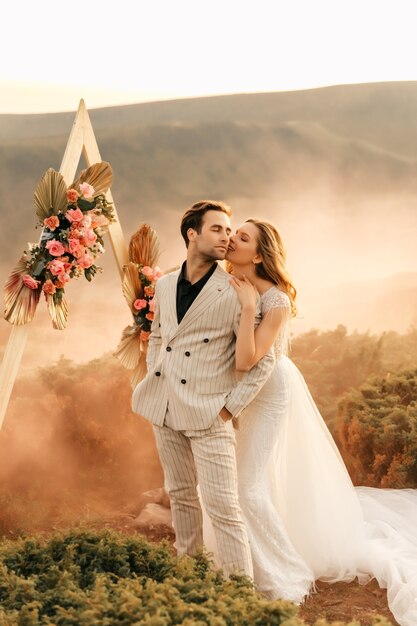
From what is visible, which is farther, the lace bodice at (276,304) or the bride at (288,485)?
the bride at (288,485)

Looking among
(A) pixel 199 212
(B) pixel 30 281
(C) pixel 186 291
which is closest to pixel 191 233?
(A) pixel 199 212

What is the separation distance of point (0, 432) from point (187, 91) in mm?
3216

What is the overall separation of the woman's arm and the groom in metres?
0.05

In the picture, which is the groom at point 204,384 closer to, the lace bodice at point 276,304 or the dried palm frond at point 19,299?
the lace bodice at point 276,304

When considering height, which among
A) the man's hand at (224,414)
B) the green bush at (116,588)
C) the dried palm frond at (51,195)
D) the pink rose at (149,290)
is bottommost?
the green bush at (116,588)

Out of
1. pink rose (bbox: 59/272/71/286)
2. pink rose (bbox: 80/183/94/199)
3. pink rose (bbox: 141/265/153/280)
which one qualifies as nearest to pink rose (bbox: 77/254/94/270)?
pink rose (bbox: 59/272/71/286)

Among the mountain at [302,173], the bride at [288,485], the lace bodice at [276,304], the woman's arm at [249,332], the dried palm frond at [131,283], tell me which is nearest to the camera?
the woman's arm at [249,332]

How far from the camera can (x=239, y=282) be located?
401cm

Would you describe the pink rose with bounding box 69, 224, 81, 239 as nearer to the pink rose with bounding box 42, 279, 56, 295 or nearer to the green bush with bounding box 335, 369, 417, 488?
the pink rose with bounding box 42, 279, 56, 295

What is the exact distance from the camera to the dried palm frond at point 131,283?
5.05 metres

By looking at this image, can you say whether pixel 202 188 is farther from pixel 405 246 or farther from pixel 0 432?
pixel 0 432

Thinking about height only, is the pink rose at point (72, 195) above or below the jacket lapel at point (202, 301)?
above

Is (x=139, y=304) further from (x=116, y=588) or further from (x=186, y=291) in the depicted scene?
(x=116, y=588)

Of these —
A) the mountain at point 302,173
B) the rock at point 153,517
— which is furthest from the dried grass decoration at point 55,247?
the mountain at point 302,173
